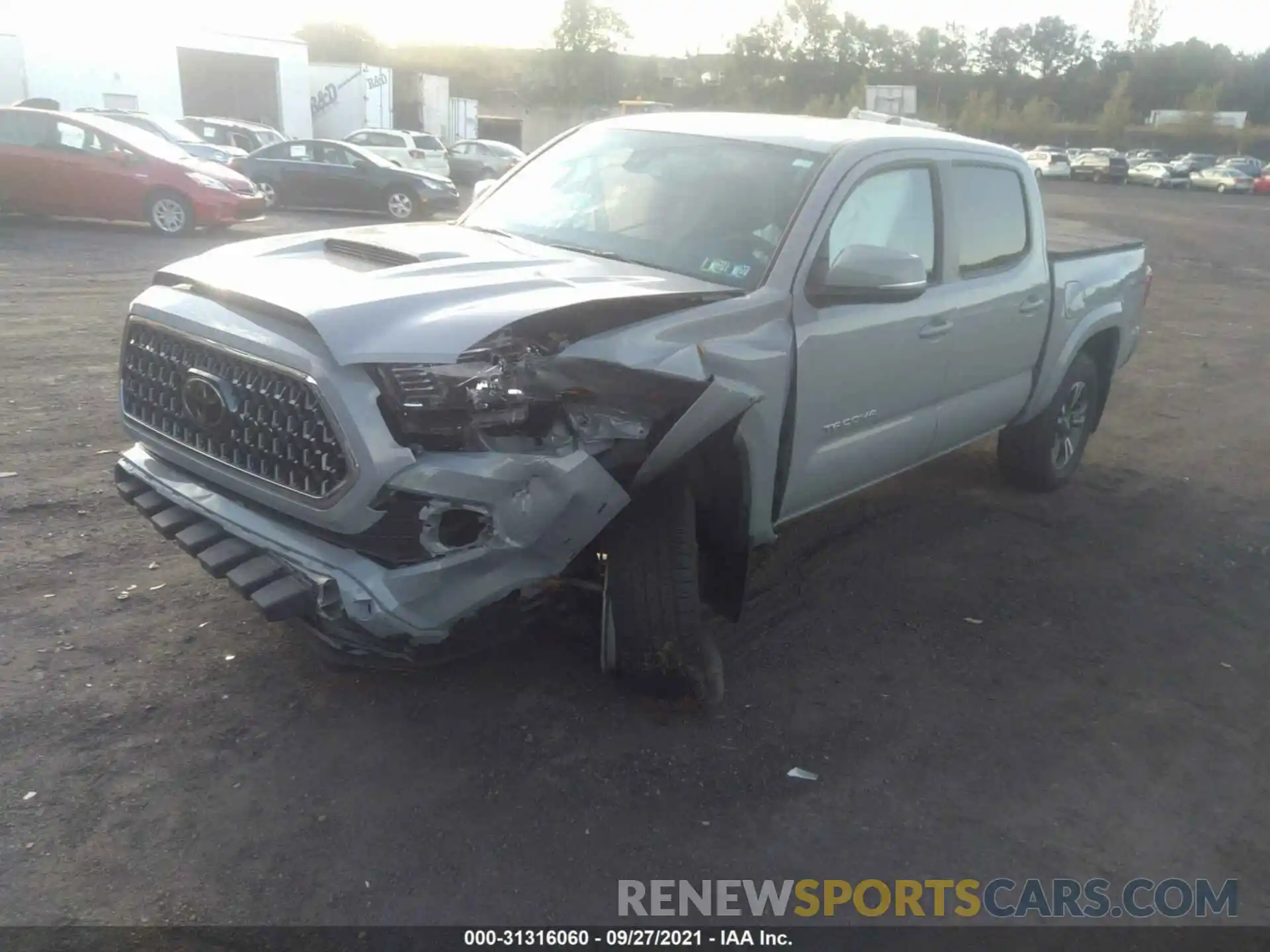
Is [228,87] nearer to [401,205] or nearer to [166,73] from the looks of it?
[166,73]

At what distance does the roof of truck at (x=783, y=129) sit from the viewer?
4.30 metres

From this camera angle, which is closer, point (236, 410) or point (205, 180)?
point (236, 410)

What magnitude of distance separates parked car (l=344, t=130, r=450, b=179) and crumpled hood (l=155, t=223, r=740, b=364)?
22.7m

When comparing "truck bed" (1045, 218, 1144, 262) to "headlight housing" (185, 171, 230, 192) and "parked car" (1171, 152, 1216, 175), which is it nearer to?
"headlight housing" (185, 171, 230, 192)

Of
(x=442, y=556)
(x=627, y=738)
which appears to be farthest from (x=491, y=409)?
(x=627, y=738)

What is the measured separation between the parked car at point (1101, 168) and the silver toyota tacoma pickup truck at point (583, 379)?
50.8m

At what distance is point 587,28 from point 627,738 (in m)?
67.1

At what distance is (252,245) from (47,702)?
5.68 ft

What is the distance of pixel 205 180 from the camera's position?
14305 millimetres

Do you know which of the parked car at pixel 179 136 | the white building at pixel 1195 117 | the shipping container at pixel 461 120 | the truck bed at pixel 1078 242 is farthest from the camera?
the white building at pixel 1195 117

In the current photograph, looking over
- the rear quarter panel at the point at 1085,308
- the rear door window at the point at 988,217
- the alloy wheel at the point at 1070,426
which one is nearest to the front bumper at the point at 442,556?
the rear door window at the point at 988,217

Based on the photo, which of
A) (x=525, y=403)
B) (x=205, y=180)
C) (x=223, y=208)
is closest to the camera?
(x=525, y=403)
